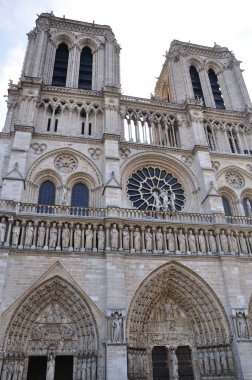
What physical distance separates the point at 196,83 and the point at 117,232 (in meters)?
13.8

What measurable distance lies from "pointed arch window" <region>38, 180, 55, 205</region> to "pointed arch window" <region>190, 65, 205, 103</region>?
37.2ft

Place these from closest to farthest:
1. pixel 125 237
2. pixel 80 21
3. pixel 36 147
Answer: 1. pixel 125 237
2. pixel 36 147
3. pixel 80 21

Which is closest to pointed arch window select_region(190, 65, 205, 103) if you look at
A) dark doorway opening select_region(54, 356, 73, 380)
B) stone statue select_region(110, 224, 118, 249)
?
stone statue select_region(110, 224, 118, 249)

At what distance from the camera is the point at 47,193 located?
15.1 m

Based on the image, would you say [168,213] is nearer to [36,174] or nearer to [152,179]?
[152,179]

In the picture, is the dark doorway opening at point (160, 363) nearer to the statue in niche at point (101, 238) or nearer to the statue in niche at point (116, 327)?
the statue in niche at point (116, 327)

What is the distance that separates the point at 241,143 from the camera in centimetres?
1892

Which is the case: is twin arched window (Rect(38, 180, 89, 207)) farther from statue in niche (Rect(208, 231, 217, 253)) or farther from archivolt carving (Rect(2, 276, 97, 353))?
statue in niche (Rect(208, 231, 217, 253))

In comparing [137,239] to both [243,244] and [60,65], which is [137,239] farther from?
[60,65]

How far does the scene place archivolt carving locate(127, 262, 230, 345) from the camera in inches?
484

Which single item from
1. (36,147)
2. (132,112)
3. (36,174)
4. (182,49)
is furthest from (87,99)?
(182,49)

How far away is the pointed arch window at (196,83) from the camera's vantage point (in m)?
21.8

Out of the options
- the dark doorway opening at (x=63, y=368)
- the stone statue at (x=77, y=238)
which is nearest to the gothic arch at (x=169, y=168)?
the stone statue at (x=77, y=238)

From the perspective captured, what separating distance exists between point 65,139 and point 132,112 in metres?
4.38
